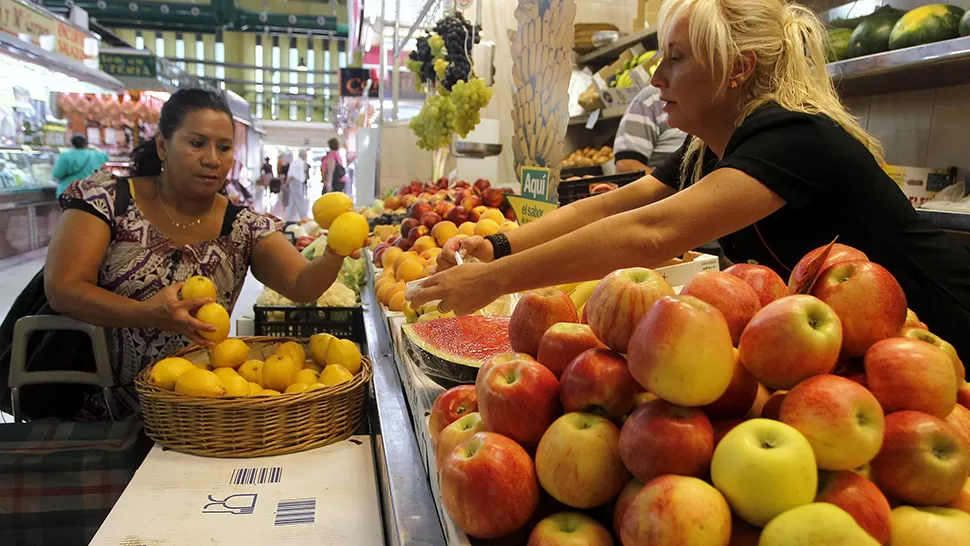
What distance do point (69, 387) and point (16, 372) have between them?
22 centimetres

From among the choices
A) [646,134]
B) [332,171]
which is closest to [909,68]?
[646,134]

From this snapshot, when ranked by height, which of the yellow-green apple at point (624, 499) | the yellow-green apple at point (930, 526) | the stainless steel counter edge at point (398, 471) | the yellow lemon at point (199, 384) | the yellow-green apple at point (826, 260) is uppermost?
the yellow-green apple at point (826, 260)

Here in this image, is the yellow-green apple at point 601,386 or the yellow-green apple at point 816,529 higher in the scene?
the yellow-green apple at point 601,386

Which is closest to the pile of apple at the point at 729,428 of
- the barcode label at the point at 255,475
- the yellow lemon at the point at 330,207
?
the barcode label at the point at 255,475

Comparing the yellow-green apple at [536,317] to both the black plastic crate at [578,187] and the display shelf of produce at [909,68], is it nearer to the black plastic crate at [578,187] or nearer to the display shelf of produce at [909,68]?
the black plastic crate at [578,187]

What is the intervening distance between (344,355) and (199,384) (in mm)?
415

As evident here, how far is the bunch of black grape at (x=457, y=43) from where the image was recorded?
4332 mm

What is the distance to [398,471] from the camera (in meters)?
1.17

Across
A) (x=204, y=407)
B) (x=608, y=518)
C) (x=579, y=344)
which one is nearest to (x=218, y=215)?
(x=204, y=407)

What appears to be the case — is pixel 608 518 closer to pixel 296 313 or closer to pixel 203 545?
pixel 203 545

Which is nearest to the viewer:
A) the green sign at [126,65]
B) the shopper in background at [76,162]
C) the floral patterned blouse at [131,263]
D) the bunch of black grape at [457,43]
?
the floral patterned blouse at [131,263]

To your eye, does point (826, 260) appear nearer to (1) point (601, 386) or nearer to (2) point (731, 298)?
(2) point (731, 298)

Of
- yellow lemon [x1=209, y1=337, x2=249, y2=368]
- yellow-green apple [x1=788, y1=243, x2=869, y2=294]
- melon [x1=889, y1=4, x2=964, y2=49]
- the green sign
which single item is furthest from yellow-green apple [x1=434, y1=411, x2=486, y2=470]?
the green sign

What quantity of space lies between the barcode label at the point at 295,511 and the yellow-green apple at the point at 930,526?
46.5 inches
